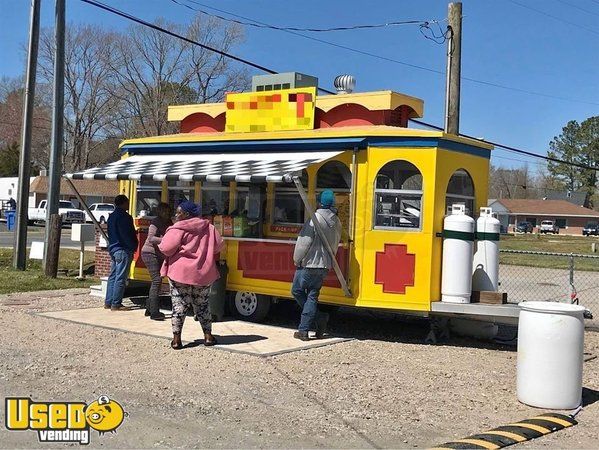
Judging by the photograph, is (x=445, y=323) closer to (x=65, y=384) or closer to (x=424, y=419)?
(x=424, y=419)

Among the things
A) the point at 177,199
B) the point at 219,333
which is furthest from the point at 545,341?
the point at 177,199

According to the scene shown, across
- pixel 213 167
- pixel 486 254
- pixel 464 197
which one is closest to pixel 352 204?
pixel 464 197

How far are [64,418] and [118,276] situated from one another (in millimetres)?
5381

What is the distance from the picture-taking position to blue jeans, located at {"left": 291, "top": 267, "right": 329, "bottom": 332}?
8914mm

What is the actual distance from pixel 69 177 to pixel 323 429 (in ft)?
22.1

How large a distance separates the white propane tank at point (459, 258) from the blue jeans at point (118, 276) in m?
4.77

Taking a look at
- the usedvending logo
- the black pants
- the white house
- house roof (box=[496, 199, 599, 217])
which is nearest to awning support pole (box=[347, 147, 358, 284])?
the black pants

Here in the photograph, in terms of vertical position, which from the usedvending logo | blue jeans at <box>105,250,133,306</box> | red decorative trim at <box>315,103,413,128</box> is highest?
red decorative trim at <box>315,103,413,128</box>

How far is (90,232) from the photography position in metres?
15.0

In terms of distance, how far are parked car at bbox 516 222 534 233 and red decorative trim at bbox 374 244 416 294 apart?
78.3 metres

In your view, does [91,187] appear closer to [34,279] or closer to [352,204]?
[34,279]

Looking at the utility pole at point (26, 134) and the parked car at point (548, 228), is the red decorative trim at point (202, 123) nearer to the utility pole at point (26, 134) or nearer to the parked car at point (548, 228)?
the utility pole at point (26, 134)

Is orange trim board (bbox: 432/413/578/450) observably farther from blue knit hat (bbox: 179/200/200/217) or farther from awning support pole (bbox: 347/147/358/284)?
blue knit hat (bbox: 179/200/200/217)

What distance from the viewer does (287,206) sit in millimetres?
10383
